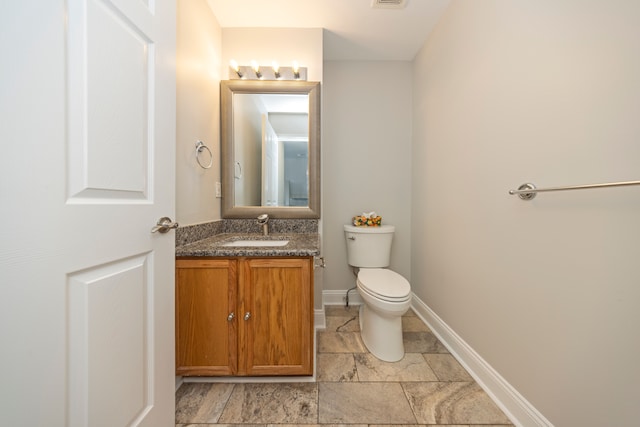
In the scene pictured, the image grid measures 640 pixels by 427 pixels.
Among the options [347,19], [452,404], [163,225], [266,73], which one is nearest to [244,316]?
[163,225]

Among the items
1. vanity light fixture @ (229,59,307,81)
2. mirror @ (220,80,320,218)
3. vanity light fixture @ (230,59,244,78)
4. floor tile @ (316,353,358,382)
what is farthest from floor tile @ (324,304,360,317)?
vanity light fixture @ (230,59,244,78)

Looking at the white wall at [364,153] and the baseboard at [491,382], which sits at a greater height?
the white wall at [364,153]

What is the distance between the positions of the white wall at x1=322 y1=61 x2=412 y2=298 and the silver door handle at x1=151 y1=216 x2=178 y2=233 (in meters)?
1.54

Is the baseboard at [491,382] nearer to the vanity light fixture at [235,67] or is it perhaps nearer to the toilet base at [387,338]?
the toilet base at [387,338]

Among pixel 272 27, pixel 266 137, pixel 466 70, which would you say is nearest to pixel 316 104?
pixel 266 137

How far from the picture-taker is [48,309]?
1.72 feet

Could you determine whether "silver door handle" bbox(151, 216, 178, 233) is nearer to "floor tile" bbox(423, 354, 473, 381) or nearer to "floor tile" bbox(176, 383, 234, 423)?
"floor tile" bbox(176, 383, 234, 423)

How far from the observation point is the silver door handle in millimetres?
817

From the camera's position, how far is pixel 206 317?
1243mm

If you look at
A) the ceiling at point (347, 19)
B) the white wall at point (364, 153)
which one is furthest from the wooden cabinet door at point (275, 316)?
the ceiling at point (347, 19)

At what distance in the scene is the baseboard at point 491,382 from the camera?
1020 mm

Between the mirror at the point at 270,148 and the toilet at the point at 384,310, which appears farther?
the mirror at the point at 270,148

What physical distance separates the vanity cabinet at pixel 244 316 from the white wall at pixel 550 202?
0.97 m

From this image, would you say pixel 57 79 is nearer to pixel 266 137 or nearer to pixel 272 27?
pixel 266 137
